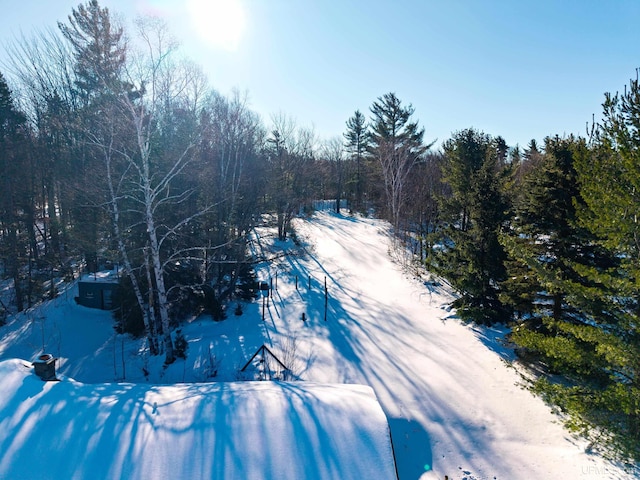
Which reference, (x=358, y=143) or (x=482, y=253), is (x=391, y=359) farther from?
(x=358, y=143)

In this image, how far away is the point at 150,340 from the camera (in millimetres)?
11414

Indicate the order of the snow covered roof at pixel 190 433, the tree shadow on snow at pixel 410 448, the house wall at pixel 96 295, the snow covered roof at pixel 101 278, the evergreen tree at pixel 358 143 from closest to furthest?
the snow covered roof at pixel 190 433 → the tree shadow on snow at pixel 410 448 → the house wall at pixel 96 295 → the snow covered roof at pixel 101 278 → the evergreen tree at pixel 358 143

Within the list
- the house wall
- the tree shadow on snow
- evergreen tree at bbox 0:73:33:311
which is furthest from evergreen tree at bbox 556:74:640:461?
evergreen tree at bbox 0:73:33:311

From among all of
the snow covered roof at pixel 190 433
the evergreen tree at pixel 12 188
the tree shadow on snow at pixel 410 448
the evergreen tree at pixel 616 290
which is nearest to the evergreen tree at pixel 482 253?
the evergreen tree at pixel 616 290

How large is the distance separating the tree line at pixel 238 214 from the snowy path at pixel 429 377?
35.1 inches

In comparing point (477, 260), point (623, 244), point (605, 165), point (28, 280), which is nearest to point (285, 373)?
point (477, 260)

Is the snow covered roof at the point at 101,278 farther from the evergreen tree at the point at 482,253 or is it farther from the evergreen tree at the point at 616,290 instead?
the evergreen tree at the point at 616,290

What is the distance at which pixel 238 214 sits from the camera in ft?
55.6

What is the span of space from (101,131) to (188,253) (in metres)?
5.78

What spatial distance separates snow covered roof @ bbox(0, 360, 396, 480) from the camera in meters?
4.59

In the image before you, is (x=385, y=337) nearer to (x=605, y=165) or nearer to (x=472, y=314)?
(x=472, y=314)

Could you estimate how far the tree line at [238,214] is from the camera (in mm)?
5824

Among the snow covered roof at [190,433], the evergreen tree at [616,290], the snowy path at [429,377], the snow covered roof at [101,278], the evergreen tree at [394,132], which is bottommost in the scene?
the snowy path at [429,377]

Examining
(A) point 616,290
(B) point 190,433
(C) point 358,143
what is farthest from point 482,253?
(C) point 358,143
